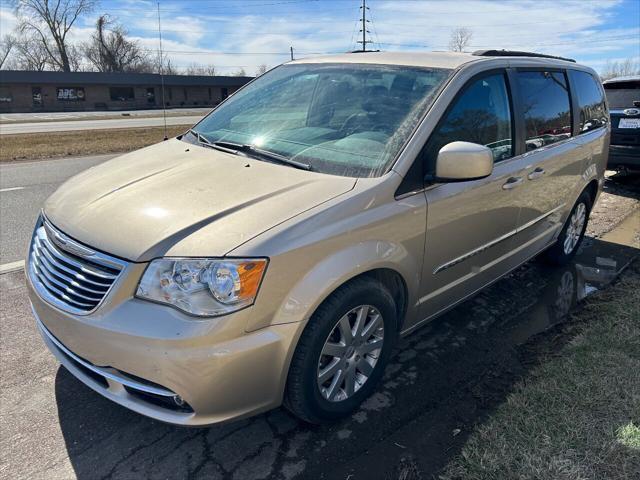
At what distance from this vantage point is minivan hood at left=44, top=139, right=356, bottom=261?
2.09 m

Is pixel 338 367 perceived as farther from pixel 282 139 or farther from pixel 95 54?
pixel 95 54

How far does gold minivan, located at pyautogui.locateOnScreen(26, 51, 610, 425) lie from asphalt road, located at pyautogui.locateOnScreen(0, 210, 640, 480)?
232mm

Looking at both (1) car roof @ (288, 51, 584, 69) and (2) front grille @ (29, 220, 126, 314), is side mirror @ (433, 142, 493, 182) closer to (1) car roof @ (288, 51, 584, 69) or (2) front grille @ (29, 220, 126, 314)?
(1) car roof @ (288, 51, 584, 69)

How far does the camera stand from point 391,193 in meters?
2.51

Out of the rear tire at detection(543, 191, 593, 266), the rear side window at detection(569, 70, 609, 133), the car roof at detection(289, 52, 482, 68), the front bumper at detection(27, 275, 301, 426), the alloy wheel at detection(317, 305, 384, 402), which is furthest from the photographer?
A: the rear tire at detection(543, 191, 593, 266)

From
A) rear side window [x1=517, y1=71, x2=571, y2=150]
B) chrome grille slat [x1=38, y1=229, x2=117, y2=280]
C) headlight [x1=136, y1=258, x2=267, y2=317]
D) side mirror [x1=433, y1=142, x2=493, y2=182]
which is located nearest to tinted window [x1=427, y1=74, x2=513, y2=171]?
side mirror [x1=433, y1=142, x2=493, y2=182]

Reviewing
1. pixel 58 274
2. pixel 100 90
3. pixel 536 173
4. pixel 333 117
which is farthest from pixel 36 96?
pixel 536 173

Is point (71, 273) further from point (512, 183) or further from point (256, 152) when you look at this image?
point (512, 183)

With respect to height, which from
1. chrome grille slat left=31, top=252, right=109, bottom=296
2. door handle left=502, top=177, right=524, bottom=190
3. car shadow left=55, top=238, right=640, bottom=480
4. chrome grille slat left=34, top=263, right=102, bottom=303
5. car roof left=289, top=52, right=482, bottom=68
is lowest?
car shadow left=55, top=238, right=640, bottom=480

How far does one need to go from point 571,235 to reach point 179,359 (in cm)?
438

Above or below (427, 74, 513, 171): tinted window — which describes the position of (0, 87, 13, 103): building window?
above

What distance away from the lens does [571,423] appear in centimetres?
256

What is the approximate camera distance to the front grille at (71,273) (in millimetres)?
2117

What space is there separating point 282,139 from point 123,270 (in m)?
1.38
